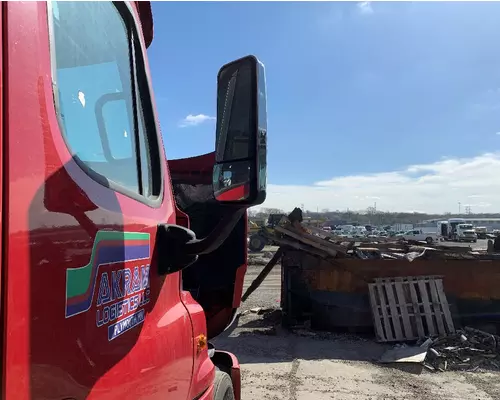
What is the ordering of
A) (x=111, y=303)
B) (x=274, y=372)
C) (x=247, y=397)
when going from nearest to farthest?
(x=111, y=303)
(x=247, y=397)
(x=274, y=372)

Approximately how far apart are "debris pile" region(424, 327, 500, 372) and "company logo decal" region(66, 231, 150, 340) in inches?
227

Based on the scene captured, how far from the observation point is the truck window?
1230mm

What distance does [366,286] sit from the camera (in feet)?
25.2

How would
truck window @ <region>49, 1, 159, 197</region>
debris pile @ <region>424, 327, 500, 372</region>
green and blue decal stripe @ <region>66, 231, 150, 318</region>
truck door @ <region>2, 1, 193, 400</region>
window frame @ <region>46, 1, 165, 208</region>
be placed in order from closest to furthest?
Result: truck door @ <region>2, 1, 193, 400</region>, green and blue decal stripe @ <region>66, 231, 150, 318</region>, truck window @ <region>49, 1, 159, 197</region>, window frame @ <region>46, 1, 165, 208</region>, debris pile @ <region>424, 327, 500, 372</region>

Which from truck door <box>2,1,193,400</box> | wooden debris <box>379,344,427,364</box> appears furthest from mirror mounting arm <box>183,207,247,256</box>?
wooden debris <box>379,344,427,364</box>

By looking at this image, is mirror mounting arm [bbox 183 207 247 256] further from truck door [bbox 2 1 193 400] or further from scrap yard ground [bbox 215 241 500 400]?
scrap yard ground [bbox 215 241 500 400]

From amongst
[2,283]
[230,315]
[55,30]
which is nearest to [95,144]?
[55,30]

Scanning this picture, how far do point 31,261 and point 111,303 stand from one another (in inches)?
14.6

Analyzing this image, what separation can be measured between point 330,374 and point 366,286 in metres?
2.12

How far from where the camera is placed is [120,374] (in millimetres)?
1308

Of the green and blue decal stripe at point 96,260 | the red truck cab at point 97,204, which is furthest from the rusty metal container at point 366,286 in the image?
the green and blue decal stripe at point 96,260

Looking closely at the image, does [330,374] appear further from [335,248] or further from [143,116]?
[143,116]

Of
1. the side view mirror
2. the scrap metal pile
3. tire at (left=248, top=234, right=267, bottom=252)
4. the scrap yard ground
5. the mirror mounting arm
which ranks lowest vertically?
the scrap yard ground

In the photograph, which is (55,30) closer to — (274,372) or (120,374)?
(120,374)
